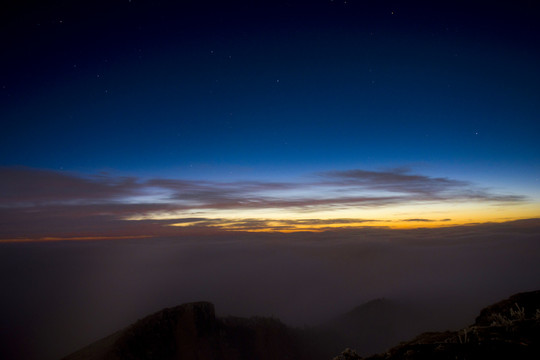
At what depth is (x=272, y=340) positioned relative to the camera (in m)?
53.8

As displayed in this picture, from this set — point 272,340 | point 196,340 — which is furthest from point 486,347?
point 272,340

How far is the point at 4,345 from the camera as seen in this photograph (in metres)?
101

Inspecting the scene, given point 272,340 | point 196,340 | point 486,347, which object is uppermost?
point 486,347

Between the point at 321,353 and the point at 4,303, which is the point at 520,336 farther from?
the point at 4,303

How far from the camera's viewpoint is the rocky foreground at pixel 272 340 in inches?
152

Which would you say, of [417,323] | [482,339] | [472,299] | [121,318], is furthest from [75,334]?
[472,299]

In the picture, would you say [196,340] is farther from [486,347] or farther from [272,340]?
[486,347]

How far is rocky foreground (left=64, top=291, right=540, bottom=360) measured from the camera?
3.87m

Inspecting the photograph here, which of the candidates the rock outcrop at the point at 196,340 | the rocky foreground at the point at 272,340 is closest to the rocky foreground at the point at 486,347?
the rocky foreground at the point at 272,340

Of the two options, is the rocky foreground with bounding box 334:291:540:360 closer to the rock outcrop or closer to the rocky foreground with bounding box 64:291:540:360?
the rocky foreground with bounding box 64:291:540:360

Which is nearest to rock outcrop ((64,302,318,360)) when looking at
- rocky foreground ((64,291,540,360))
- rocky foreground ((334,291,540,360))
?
rocky foreground ((64,291,540,360))

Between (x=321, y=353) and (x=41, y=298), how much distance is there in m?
223

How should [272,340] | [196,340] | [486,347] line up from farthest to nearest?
[272,340] → [196,340] → [486,347]

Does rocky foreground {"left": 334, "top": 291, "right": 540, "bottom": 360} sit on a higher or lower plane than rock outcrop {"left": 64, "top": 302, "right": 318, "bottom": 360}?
higher
